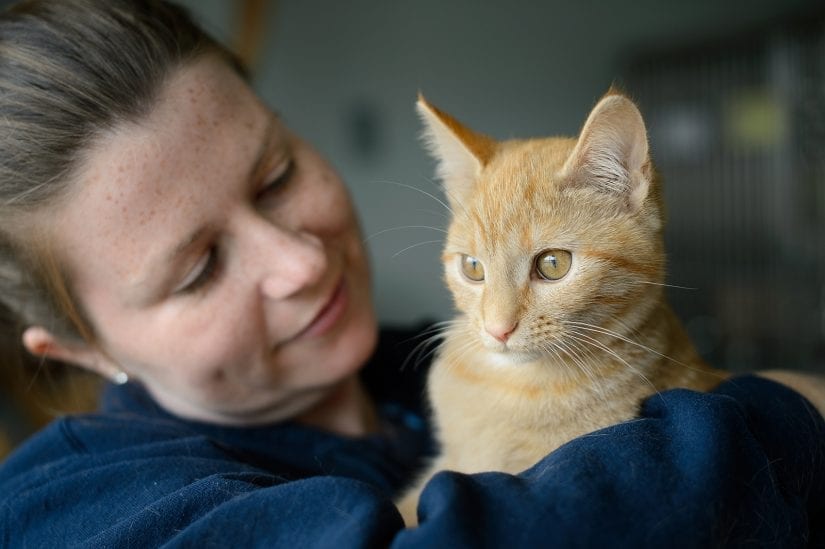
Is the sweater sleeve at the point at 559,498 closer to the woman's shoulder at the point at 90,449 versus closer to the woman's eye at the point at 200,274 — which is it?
the woman's shoulder at the point at 90,449

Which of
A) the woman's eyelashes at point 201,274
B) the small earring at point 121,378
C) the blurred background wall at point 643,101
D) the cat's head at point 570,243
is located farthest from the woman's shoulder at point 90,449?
the blurred background wall at point 643,101

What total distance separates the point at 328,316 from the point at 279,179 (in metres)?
0.24

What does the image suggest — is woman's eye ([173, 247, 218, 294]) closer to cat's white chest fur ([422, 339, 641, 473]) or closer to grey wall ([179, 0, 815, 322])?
cat's white chest fur ([422, 339, 641, 473])

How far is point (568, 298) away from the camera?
97cm

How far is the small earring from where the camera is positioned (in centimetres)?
129

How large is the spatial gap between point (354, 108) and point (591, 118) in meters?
4.50

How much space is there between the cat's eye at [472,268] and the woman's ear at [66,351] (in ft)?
2.04

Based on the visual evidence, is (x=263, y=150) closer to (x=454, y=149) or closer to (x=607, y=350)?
(x=454, y=149)

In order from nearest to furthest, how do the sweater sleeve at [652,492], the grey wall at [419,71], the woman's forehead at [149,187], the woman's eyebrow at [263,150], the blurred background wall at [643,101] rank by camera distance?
the sweater sleeve at [652,492] < the woman's forehead at [149,187] < the woman's eyebrow at [263,150] < the blurred background wall at [643,101] < the grey wall at [419,71]

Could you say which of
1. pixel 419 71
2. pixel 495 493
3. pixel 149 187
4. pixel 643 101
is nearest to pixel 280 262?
pixel 149 187

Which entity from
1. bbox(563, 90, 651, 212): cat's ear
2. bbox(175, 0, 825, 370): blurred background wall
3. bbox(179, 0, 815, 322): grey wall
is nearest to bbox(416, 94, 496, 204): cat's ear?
bbox(563, 90, 651, 212): cat's ear

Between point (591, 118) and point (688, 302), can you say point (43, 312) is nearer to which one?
point (591, 118)

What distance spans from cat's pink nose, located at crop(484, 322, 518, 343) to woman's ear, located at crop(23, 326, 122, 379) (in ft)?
2.20

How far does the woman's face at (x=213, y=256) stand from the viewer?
1049 millimetres
